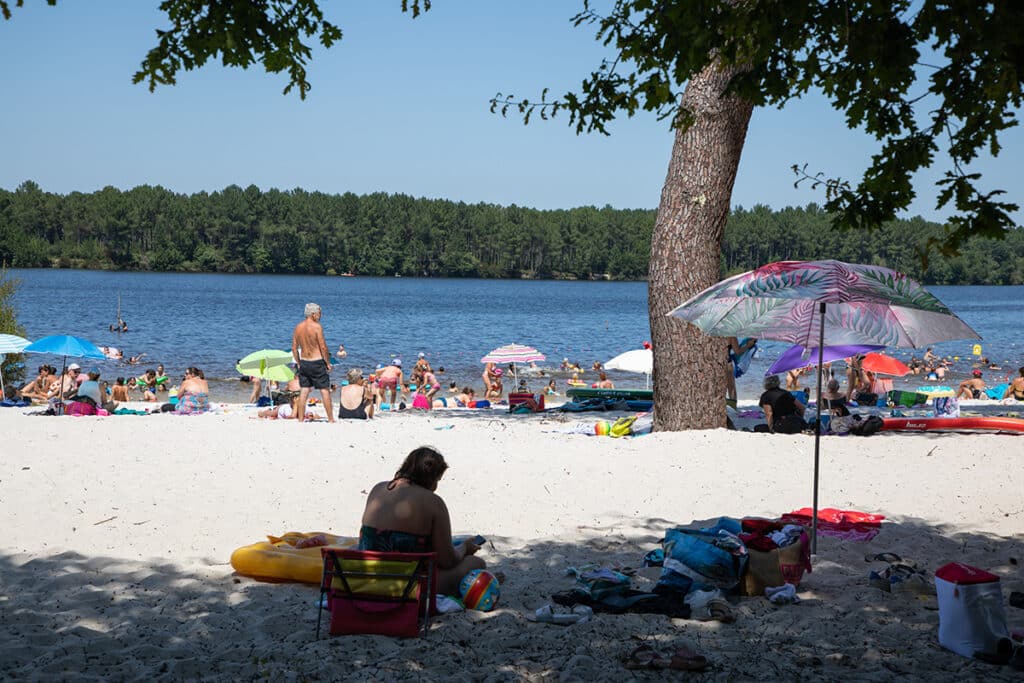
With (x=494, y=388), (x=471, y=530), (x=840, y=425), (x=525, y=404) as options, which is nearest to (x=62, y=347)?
(x=525, y=404)

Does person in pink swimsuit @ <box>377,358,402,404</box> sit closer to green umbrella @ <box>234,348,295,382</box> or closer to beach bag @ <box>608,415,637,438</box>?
green umbrella @ <box>234,348,295,382</box>

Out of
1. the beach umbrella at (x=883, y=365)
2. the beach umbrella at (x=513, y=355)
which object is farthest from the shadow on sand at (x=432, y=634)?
the beach umbrella at (x=513, y=355)

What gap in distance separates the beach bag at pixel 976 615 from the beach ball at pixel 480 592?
211 cm

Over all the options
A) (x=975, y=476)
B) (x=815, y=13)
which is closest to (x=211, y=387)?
(x=975, y=476)

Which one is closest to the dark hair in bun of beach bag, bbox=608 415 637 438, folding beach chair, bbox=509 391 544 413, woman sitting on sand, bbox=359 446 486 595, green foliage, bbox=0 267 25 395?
woman sitting on sand, bbox=359 446 486 595

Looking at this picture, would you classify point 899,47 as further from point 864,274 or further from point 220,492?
point 220,492

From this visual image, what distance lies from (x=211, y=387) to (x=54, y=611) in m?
23.7

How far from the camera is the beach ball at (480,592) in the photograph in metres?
4.88

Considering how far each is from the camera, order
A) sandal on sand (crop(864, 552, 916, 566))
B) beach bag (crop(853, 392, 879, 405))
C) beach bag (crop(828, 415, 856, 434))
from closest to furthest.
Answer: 1. sandal on sand (crop(864, 552, 916, 566))
2. beach bag (crop(828, 415, 856, 434))
3. beach bag (crop(853, 392, 879, 405))

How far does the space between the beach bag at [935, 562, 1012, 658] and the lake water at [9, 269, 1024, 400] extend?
811 inches

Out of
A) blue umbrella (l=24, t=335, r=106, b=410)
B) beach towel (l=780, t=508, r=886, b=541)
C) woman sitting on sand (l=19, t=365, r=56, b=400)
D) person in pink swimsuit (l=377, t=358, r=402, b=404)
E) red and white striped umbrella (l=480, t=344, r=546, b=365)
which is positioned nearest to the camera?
beach towel (l=780, t=508, r=886, b=541)

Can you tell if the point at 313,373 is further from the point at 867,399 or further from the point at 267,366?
the point at 867,399

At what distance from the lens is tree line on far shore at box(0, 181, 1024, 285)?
132 m

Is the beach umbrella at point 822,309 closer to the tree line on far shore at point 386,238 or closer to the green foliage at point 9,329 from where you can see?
the green foliage at point 9,329
